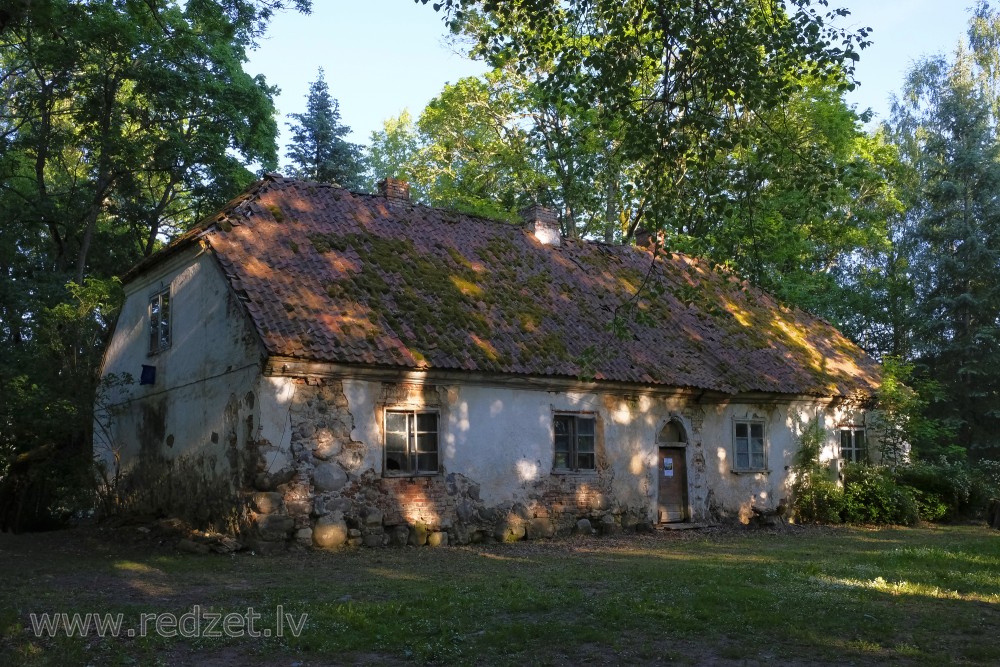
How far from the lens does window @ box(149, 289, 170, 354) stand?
17.2 m

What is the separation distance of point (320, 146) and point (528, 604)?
30.3 m

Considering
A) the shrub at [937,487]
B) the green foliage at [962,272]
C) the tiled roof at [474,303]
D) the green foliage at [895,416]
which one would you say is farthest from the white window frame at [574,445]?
the green foliage at [962,272]

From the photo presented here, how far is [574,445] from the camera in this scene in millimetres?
16984

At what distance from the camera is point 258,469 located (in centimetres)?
1358

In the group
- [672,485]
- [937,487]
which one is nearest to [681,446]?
[672,485]

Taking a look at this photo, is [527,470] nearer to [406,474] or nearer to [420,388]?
[406,474]

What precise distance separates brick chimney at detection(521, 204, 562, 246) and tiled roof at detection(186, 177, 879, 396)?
0.37 metres

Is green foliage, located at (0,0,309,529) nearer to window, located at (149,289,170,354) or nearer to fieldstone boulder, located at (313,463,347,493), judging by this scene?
window, located at (149,289,170,354)

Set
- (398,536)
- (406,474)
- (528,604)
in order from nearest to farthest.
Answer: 1. (528,604)
2. (398,536)
3. (406,474)

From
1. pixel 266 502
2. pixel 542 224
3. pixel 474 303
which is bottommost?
pixel 266 502

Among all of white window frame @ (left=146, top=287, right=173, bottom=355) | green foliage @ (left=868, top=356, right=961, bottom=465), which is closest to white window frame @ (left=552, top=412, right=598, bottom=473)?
white window frame @ (left=146, top=287, right=173, bottom=355)

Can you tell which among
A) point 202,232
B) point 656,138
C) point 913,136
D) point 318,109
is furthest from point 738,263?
point 913,136

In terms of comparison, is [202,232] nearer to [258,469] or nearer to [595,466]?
[258,469]

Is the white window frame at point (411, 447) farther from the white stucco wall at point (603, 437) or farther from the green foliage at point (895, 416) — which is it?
the green foliage at point (895, 416)
